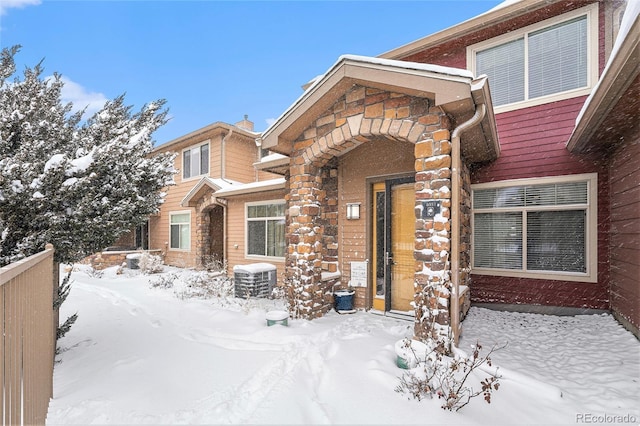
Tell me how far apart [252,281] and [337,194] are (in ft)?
9.28

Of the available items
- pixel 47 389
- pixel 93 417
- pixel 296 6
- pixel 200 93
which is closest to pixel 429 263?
pixel 93 417

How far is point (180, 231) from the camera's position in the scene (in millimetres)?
12656

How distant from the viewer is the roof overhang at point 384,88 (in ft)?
11.3

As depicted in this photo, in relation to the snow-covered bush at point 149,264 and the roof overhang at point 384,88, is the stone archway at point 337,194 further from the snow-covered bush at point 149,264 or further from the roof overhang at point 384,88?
the snow-covered bush at point 149,264

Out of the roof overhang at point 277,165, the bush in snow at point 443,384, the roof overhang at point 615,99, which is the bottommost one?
the bush in snow at point 443,384

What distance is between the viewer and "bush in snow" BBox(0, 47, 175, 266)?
9.45ft

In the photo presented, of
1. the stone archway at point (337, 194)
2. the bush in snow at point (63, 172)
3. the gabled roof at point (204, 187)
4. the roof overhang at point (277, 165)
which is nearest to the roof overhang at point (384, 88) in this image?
the stone archway at point (337, 194)

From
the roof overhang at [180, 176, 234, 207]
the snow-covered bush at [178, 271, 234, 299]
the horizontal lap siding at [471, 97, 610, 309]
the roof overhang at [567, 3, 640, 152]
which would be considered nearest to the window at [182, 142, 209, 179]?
the roof overhang at [180, 176, 234, 207]

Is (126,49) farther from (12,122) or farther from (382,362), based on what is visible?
(382,362)

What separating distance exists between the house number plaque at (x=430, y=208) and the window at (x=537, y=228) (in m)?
2.70

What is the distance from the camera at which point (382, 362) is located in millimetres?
3311

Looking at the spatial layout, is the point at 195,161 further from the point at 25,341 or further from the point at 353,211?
the point at 25,341

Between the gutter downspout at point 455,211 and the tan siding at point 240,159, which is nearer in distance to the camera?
the gutter downspout at point 455,211

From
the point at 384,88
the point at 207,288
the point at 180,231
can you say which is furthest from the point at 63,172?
the point at 180,231
